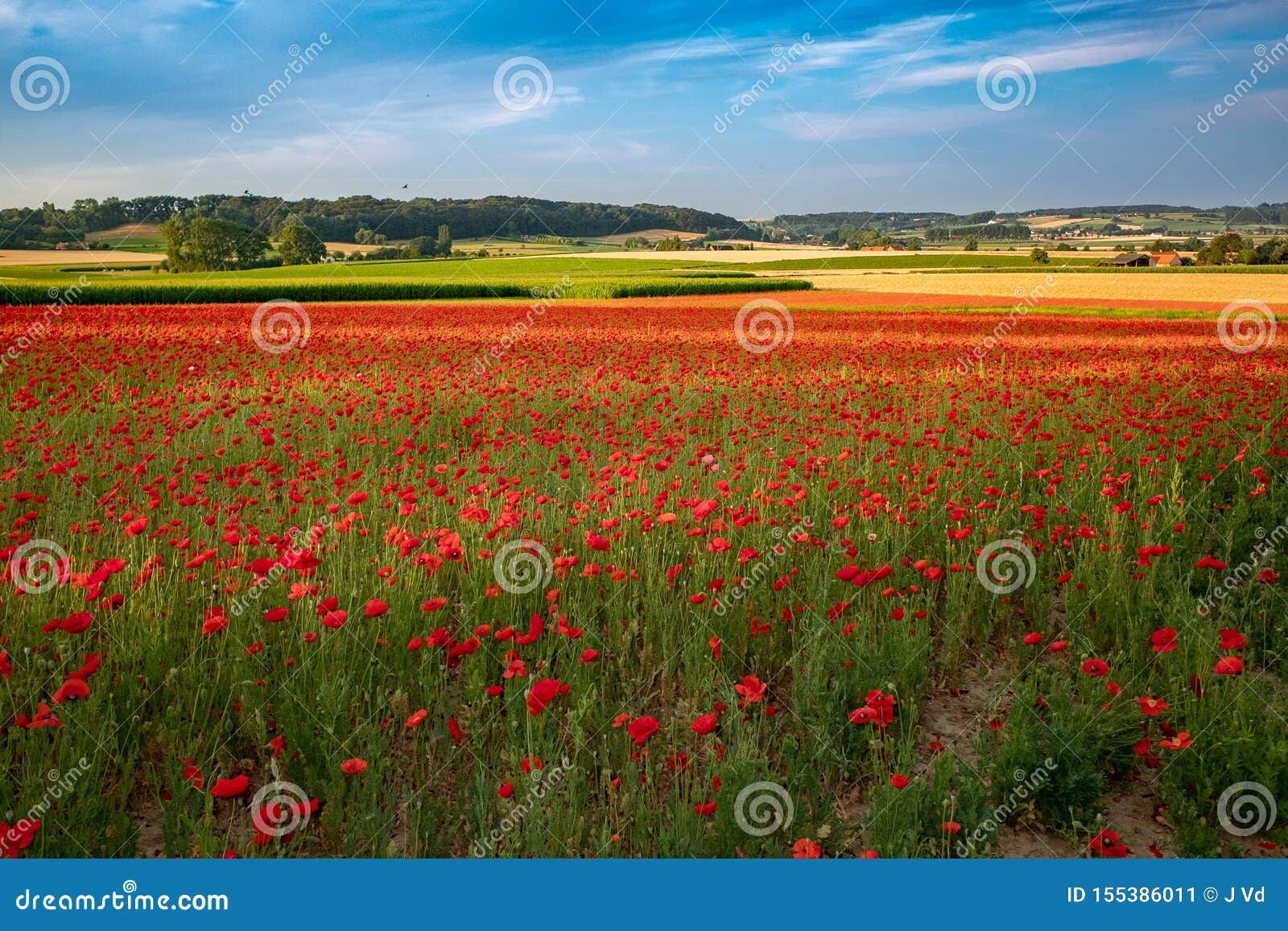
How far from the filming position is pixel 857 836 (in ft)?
9.83

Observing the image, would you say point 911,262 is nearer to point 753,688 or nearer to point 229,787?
point 753,688

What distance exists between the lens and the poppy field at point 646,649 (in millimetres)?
2965

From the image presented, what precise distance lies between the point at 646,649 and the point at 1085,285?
56530mm

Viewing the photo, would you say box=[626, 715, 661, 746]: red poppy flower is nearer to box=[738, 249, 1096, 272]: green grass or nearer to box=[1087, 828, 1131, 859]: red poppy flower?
box=[1087, 828, 1131, 859]: red poppy flower

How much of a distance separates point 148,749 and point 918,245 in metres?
109

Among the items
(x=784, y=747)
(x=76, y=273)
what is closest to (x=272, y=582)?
(x=784, y=747)

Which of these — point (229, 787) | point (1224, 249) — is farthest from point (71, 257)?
point (1224, 249)

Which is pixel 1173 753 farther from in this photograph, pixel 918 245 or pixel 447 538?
pixel 918 245

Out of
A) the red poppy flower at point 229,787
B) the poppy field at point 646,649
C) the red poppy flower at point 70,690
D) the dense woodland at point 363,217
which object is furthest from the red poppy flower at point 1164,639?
the dense woodland at point 363,217

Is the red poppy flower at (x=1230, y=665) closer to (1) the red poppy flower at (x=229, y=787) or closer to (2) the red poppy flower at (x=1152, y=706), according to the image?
(2) the red poppy flower at (x=1152, y=706)

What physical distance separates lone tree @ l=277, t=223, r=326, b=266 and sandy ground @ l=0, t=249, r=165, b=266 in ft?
31.8

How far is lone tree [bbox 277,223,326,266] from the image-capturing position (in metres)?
68.1

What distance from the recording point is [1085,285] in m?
51.6

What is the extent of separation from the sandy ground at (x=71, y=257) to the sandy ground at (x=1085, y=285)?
53.1 meters
